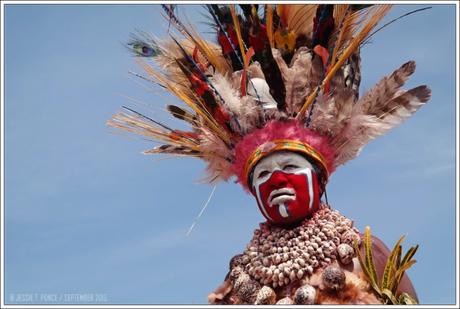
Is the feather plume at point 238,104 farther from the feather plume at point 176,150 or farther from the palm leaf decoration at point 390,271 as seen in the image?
the palm leaf decoration at point 390,271

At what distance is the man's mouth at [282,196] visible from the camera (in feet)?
22.0

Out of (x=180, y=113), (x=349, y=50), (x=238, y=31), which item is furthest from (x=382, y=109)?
(x=180, y=113)

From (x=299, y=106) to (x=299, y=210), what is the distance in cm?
97

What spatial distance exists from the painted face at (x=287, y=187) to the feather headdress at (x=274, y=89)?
12cm

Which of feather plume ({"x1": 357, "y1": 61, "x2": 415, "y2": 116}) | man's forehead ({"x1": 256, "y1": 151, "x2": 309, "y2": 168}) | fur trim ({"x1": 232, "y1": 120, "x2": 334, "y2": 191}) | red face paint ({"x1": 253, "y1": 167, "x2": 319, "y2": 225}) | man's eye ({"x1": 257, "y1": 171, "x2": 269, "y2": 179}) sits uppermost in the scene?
feather plume ({"x1": 357, "y1": 61, "x2": 415, "y2": 116})

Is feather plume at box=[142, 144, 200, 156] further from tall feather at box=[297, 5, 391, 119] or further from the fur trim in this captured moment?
tall feather at box=[297, 5, 391, 119]

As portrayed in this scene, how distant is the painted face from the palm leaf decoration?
0.60m

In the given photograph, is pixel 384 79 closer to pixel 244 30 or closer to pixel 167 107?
pixel 244 30

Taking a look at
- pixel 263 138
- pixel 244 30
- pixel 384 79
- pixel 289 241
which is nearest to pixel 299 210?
pixel 289 241

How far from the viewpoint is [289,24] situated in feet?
24.5

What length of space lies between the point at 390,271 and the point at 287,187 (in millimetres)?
1143

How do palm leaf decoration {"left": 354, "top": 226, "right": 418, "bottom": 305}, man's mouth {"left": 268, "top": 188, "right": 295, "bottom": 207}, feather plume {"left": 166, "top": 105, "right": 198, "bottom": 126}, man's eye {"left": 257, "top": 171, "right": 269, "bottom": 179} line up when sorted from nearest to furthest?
palm leaf decoration {"left": 354, "top": 226, "right": 418, "bottom": 305}
man's mouth {"left": 268, "top": 188, "right": 295, "bottom": 207}
man's eye {"left": 257, "top": 171, "right": 269, "bottom": 179}
feather plume {"left": 166, "top": 105, "right": 198, "bottom": 126}

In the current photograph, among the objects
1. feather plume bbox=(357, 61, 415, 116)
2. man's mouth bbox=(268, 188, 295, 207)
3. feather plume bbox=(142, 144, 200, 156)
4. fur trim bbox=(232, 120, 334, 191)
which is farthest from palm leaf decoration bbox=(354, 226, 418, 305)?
feather plume bbox=(142, 144, 200, 156)

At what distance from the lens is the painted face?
6707 millimetres
